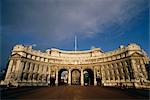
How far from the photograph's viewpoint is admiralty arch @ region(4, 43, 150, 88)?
84375 mm

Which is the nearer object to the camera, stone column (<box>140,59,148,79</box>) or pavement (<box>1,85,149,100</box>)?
pavement (<box>1,85,149,100</box>)

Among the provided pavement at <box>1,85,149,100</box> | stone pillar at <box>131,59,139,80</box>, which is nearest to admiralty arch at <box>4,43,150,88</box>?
stone pillar at <box>131,59,139,80</box>

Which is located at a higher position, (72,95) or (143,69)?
(143,69)

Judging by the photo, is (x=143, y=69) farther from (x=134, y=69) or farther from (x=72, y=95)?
(x=72, y=95)

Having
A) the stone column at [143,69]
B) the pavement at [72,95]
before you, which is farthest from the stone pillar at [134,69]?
the pavement at [72,95]

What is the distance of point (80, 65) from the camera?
378 feet

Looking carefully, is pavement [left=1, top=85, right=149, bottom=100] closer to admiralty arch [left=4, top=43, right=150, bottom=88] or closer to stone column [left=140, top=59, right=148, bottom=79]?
admiralty arch [left=4, top=43, right=150, bottom=88]

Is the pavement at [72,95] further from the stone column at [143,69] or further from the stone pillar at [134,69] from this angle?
the stone column at [143,69]

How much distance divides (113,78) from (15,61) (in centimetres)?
5947

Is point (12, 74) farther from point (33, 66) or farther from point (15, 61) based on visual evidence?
point (33, 66)

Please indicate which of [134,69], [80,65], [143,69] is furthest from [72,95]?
[80,65]

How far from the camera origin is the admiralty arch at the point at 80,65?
84.4 meters

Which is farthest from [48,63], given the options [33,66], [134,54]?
[134,54]

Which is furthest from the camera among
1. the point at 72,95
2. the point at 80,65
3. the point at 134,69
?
the point at 80,65
